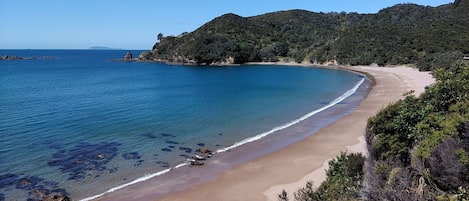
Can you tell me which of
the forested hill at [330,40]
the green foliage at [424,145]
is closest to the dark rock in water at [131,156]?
the green foliage at [424,145]

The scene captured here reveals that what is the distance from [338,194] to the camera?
30.2ft

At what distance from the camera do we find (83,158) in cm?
1955

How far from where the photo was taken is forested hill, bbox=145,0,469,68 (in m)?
89.9

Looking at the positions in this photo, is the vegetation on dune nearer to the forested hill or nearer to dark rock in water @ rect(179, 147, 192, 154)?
dark rock in water @ rect(179, 147, 192, 154)

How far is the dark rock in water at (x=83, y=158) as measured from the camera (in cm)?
1783

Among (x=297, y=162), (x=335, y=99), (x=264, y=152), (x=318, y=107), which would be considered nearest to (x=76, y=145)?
(x=264, y=152)

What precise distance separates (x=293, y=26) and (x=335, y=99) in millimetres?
124156

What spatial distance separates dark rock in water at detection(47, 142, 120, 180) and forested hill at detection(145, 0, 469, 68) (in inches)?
2775

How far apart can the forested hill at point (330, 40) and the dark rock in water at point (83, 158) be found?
7049 cm

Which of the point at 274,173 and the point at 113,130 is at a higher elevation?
the point at 274,173

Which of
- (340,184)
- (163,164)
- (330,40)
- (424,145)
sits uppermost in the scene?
(330,40)

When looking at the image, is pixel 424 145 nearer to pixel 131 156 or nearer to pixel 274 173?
pixel 274 173

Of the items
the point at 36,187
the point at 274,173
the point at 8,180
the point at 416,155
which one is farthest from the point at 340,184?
the point at 8,180

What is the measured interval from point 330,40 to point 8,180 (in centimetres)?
10943
